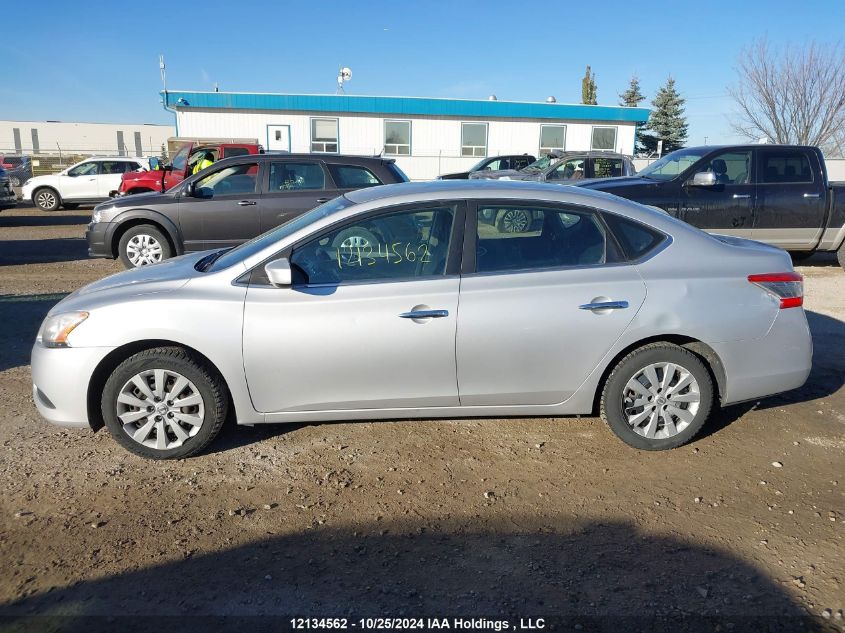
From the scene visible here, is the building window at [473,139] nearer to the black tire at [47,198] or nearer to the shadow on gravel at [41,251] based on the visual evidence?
the black tire at [47,198]

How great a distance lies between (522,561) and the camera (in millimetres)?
3145

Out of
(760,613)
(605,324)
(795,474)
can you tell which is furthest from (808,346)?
(760,613)

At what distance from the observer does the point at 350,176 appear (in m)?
9.25

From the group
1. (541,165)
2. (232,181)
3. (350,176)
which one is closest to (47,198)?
(232,181)

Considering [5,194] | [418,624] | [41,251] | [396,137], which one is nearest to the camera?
[418,624]

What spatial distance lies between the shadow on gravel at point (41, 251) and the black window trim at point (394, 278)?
8.70 metres

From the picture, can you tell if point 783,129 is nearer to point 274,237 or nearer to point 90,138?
point 274,237

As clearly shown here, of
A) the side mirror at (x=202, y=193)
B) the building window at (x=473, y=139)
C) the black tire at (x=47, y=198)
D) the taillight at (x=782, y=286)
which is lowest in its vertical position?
the taillight at (x=782, y=286)

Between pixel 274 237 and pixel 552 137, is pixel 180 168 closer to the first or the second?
pixel 274 237

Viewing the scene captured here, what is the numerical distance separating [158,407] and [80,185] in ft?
61.0

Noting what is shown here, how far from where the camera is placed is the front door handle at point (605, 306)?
4.02 metres

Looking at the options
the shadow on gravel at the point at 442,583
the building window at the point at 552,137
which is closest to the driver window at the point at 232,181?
the shadow on gravel at the point at 442,583

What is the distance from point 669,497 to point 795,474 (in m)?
0.90

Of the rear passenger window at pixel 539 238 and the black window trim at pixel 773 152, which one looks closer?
the rear passenger window at pixel 539 238
